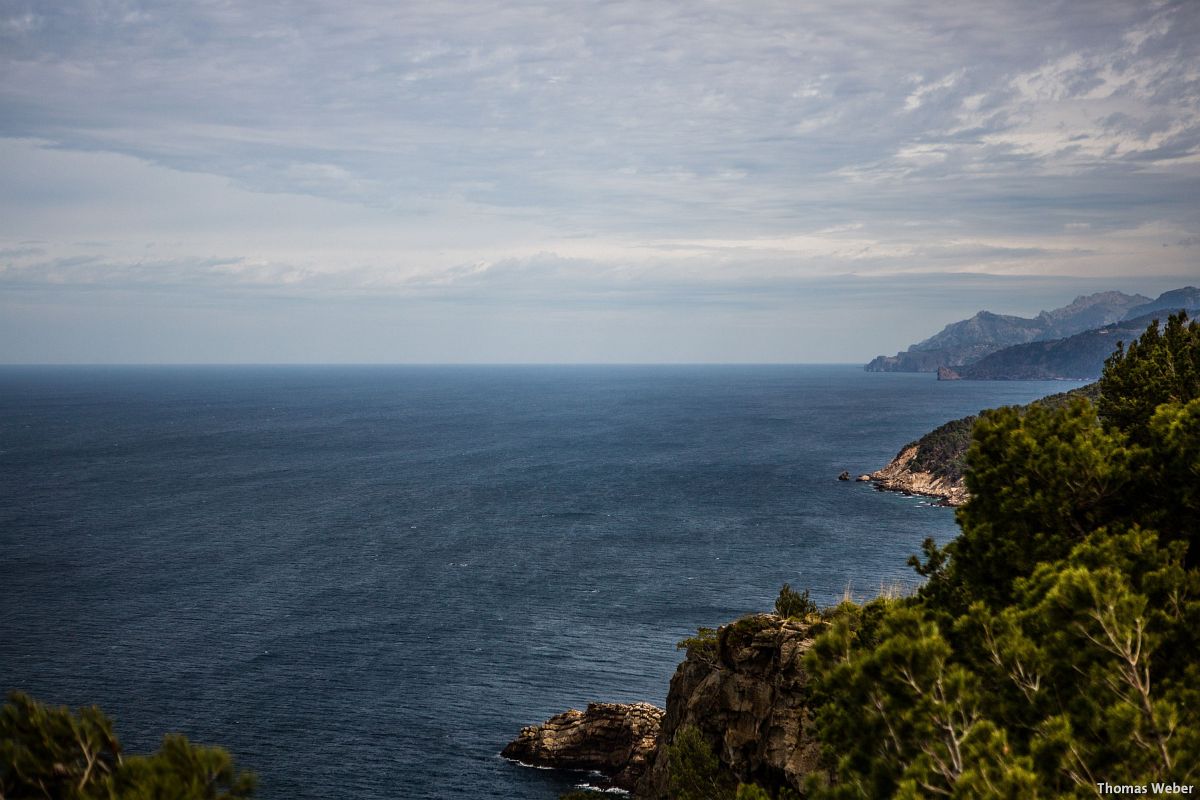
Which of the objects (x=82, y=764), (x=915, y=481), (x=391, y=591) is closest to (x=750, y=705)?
(x=82, y=764)

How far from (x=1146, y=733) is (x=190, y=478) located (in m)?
167

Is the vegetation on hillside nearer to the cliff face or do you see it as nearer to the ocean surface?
the cliff face

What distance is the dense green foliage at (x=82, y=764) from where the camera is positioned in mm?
12828

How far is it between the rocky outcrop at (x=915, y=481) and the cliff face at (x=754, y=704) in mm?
104374

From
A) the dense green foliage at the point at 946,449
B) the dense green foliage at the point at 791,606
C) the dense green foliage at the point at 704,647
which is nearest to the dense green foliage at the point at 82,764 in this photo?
the dense green foliage at the point at 704,647

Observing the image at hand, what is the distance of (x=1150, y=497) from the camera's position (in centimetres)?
2233

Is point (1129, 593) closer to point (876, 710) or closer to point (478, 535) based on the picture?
point (876, 710)

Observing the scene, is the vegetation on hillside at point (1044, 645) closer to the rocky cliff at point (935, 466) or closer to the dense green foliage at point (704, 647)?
the dense green foliage at point (704, 647)

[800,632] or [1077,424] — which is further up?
[1077,424]

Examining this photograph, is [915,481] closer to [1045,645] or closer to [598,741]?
[598,741]

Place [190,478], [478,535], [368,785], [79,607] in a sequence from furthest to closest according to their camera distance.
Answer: [190,478], [478,535], [79,607], [368,785]

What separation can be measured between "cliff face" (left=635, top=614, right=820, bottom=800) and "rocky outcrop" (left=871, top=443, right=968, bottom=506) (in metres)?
104

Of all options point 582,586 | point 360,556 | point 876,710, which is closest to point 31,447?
point 360,556

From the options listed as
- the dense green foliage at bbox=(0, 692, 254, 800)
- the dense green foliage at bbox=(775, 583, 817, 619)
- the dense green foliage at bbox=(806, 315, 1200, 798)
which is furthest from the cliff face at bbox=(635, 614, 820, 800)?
the dense green foliage at bbox=(0, 692, 254, 800)
